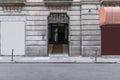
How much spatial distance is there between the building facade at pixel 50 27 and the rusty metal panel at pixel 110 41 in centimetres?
40

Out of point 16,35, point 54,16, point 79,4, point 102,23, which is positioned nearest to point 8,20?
point 16,35

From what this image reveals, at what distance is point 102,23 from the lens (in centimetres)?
2789

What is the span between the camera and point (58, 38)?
2992 centimetres

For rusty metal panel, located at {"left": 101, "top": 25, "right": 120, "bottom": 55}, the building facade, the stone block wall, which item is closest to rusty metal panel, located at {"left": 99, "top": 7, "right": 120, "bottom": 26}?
the building facade

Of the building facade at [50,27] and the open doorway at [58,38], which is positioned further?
the open doorway at [58,38]

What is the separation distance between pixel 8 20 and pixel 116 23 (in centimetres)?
943

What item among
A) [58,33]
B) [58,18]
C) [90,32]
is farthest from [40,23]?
[90,32]

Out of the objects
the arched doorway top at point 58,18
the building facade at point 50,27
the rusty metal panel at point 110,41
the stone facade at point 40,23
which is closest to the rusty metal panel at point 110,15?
the building facade at point 50,27

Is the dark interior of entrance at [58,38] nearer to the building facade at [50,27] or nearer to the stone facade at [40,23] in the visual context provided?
the building facade at [50,27]

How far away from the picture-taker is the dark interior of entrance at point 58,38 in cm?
2975

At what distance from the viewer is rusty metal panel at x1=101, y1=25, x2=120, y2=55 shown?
29.1 m

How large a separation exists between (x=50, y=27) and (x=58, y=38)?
1229 mm

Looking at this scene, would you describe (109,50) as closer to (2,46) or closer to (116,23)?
(116,23)

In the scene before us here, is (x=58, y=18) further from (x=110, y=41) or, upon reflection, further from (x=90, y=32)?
(x=110, y=41)
